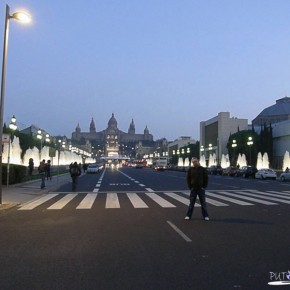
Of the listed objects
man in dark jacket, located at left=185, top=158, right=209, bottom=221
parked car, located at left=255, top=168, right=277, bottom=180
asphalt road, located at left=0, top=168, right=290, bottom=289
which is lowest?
asphalt road, located at left=0, top=168, right=290, bottom=289

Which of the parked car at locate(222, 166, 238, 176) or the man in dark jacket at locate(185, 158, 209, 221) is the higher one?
the parked car at locate(222, 166, 238, 176)

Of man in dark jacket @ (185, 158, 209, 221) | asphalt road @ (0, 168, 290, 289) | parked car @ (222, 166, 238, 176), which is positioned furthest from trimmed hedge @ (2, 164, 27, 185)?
parked car @ (222, 166, 238, 176)

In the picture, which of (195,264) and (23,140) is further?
(23,140)

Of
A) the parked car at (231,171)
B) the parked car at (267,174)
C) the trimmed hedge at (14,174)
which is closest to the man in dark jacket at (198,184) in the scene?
the trimmed hedge at (14,174)

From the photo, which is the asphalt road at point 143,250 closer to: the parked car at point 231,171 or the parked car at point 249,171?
the parked car at point 249,171

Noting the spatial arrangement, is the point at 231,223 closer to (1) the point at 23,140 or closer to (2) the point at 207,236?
(2) the point at 207,236

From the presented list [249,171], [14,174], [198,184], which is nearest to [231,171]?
[249,171]

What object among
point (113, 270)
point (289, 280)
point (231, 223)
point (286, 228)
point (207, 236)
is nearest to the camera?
point (289, 280)

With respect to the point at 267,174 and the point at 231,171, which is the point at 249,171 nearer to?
the point at 267,174

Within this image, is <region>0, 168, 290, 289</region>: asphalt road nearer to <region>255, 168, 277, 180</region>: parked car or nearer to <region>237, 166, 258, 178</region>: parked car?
<region>255, 168, 277, 180</region>: parked car

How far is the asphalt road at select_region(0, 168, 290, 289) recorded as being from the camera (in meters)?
6.93

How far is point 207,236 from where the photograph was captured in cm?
1081

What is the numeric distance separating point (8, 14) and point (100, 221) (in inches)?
418

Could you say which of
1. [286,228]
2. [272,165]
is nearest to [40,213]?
[286,228]
